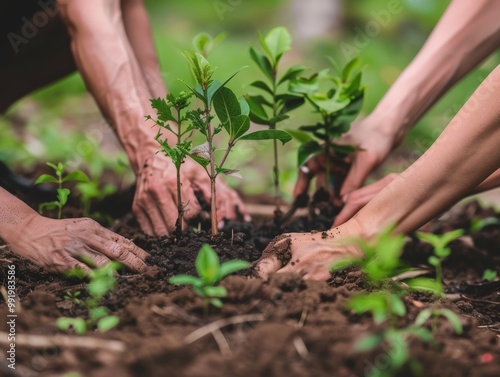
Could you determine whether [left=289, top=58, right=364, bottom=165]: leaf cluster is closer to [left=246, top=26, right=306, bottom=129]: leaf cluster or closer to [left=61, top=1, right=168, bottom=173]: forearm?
[left=246, top=26, right=306, bottom=129]: leaf cluster

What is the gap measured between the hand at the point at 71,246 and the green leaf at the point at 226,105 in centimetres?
54

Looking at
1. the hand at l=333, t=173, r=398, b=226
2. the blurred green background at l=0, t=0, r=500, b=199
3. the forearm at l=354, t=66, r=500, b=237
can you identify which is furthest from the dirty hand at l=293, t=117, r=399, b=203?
the blurred green background at l=0, t=0, r=500, b=199

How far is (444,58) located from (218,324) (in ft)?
6.09

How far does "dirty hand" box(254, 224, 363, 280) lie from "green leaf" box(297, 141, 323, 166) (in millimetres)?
567

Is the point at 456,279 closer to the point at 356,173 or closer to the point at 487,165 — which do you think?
the point at 356,173

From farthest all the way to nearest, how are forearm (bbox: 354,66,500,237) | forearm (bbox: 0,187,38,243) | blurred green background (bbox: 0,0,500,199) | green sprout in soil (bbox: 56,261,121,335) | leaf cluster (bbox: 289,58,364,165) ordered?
blurred green background (bbox: 0,0,500,199)
leaf cluster (bbox: 289,58,364,165)
forearm (bbox: 0,187,38,243)
forearm (bbox: 354,66,500,237)
green sprout in soil (bbox: 56,261,121,335)

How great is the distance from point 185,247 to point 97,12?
4.19 ft

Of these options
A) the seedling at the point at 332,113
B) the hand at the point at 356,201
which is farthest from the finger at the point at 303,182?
the hand at the point at 356,201

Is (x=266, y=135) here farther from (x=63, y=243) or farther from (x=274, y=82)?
(x=63, y=243)

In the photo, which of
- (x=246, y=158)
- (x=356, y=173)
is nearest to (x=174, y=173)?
(x=356, y=173)

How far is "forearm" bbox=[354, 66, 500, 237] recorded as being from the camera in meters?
1.78

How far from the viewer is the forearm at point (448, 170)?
1.78 metres

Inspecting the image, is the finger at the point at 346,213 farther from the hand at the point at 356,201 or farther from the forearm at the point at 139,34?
the forearm at the point at 139,34

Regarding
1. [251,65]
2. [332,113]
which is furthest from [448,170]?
[251,65]
